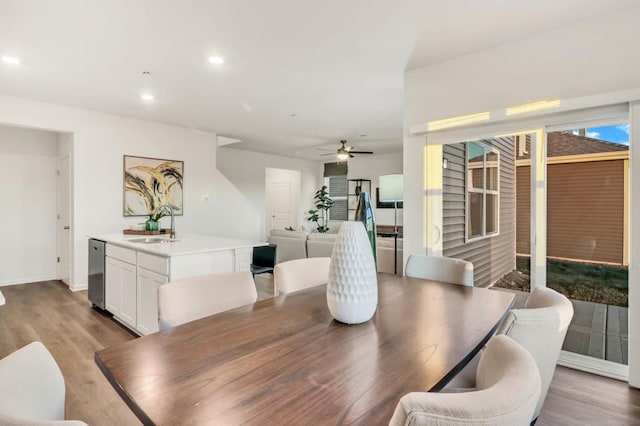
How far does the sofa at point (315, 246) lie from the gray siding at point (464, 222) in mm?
1253

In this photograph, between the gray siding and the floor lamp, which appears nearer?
the gray siding

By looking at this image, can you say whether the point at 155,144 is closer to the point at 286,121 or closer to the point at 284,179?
the point at 286,121

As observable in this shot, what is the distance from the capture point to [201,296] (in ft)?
5.06

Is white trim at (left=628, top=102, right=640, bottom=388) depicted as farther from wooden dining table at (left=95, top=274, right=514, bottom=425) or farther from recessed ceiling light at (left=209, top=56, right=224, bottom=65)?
recessed ceiling light at (left=209, top=56, right=224, bottom=65)

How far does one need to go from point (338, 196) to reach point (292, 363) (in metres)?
8.80

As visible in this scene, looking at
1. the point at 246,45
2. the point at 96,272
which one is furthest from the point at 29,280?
the point at 246,45

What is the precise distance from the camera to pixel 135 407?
0.75 metres

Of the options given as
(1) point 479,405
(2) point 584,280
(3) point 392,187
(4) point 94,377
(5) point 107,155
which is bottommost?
(4) point 94,377

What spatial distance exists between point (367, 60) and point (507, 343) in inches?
112

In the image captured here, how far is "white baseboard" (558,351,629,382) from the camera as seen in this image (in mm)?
2394

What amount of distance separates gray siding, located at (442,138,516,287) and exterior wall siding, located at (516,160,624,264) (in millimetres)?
270

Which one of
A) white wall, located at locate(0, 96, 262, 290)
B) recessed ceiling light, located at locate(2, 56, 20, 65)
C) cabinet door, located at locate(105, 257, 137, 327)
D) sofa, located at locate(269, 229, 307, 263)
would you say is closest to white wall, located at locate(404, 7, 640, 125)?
sofa, located at locate(269, 229, 307, 263)

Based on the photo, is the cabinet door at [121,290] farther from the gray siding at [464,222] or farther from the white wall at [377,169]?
the white wall at [377,169]

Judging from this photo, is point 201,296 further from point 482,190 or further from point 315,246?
point 315,246
